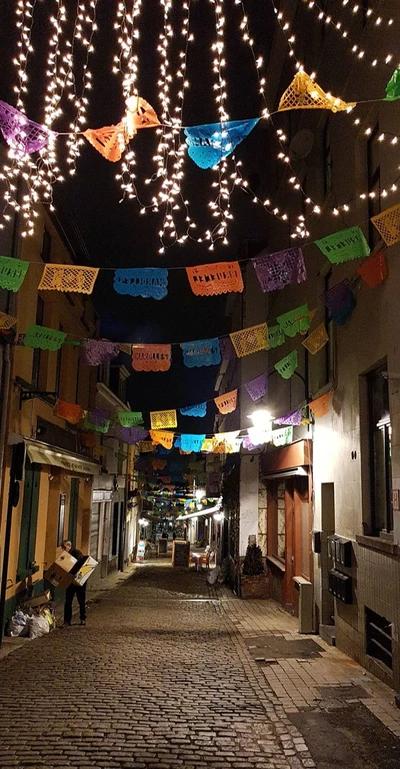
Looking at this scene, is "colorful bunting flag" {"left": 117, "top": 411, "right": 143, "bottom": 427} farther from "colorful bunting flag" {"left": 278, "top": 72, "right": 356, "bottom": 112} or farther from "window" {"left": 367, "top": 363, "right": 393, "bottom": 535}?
"colorful bunting flag" {"left": 278, "top": 72, "right": 356, "bottom": 112}

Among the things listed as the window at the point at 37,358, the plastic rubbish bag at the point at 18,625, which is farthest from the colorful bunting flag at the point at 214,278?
the plastic rubbish bag at the point at 18,625

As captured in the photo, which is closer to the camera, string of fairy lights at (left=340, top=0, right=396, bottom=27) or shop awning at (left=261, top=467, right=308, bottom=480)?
string of fairy lights at (left=340, top=0, right=396, bottom=27)

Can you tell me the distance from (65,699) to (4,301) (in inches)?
264

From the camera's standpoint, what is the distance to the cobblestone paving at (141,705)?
5125mm

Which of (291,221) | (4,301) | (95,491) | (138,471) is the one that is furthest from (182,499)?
(4,301)

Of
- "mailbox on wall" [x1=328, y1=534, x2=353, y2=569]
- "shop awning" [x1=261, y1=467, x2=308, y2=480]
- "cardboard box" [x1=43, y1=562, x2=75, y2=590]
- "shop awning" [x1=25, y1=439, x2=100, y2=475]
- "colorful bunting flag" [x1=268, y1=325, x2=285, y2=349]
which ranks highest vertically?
"colorful bunting flag" [x1=268, y1=325, x2=285, y2=349]

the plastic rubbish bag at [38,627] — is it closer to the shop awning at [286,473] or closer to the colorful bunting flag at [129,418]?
the colorful bunting flag at [129,418]

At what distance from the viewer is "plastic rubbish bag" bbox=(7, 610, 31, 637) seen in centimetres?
1034

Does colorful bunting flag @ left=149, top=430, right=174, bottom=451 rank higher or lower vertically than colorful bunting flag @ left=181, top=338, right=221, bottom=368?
lower

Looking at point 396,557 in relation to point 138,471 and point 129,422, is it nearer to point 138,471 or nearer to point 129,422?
point 129,422

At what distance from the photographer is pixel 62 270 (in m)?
7.97

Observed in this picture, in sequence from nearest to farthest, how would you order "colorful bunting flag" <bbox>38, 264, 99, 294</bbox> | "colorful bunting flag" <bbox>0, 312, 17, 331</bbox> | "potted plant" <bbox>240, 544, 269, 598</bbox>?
"colorful bunting flag" <bbox>38, 264, 99, 294</bbox> → "colorful bunting flag" <bbox>0, 312, 17, 331</bbox> → "potted plant" <bbox>240, 544, 269, 598</bbox>

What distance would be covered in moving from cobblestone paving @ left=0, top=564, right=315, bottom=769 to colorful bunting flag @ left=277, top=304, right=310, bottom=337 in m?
5.25

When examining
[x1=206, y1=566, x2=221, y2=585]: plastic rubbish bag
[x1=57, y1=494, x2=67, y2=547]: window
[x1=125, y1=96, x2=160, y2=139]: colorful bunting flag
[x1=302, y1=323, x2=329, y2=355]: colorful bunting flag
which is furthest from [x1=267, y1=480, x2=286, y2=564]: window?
[x1=125, y1=96, x2=160, y2=139]: colorful bunting flag
